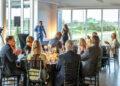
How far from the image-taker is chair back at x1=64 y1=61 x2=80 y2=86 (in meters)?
4.94

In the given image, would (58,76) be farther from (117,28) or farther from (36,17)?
(117,28)

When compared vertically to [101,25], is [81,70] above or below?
below

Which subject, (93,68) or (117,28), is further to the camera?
(117,28)

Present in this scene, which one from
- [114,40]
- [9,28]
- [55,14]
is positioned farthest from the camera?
[55,14]

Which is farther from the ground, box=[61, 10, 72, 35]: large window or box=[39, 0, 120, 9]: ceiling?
box=[39, 0, 120, 9]: ceiling

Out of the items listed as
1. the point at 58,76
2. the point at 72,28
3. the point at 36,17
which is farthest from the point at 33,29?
the point at 58,76

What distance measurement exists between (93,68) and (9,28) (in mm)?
6362

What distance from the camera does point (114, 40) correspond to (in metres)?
8.38

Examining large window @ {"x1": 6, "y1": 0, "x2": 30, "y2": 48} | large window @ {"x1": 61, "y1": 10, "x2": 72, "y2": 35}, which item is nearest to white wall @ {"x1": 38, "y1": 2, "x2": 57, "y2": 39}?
large window @ {"x1": 6, "y1": 0, "x2": 30, "y2": 48}

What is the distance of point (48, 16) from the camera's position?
14.9m

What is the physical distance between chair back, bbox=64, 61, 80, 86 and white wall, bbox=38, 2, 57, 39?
9002 mm

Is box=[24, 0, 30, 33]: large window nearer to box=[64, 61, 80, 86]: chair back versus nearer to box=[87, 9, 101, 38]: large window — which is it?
box=[87, 9, 101, 38]: large window

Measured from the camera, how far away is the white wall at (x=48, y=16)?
46.0ft

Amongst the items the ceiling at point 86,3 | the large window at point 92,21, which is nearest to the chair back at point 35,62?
the ceiling at point 86,3
